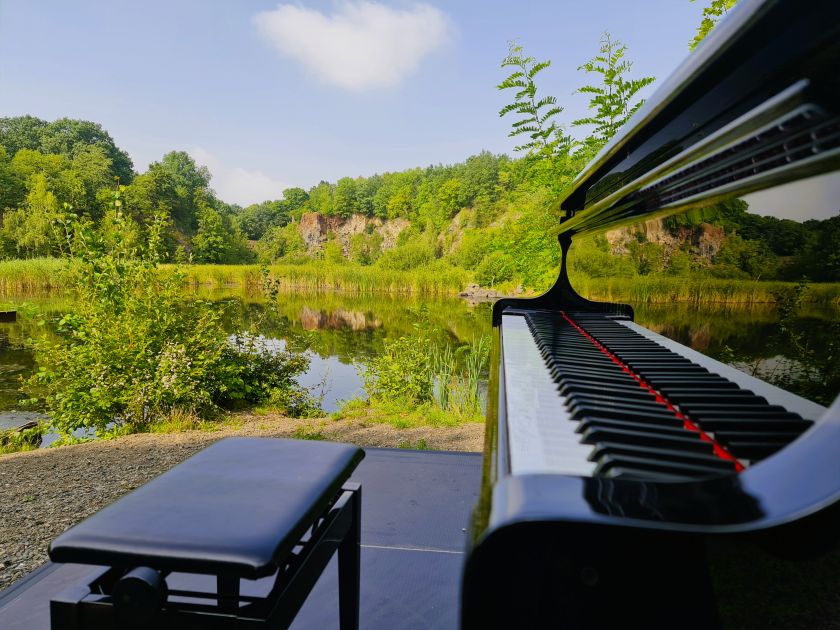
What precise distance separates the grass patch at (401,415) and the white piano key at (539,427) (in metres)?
3.39

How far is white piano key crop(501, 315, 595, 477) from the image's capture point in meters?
0.49

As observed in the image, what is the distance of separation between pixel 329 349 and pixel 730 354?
29.4 feet

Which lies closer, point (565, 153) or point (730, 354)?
point (730, 354)

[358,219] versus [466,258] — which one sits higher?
[358,219]

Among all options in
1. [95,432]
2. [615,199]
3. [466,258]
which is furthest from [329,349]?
[466,258]

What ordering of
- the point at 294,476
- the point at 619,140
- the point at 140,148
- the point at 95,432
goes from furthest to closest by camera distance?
the point at 140,148 < the point at 95,432 < the point at 619,140 < the point at 294,476

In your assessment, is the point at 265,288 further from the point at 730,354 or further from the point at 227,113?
the point at 227,113

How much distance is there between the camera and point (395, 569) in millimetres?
1886

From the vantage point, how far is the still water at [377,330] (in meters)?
0.92

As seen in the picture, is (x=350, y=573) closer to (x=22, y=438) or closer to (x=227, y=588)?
(x=227, y=588)

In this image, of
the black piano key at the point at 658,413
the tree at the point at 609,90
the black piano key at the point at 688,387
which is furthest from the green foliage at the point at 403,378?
the black piano key at the point at 688,387

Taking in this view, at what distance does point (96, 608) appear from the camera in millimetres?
762

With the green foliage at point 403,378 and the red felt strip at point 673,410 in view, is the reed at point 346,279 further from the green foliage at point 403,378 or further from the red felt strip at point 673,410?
the red felt strip at point 673,410

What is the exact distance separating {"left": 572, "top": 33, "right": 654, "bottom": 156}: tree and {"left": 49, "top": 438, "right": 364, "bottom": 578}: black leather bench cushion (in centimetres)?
388
